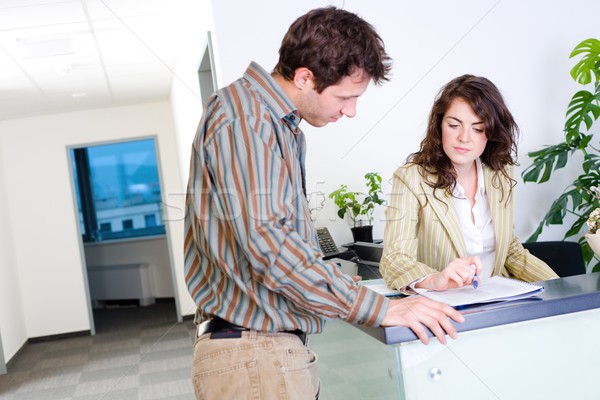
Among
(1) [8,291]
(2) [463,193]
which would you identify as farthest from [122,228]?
(2) [463,193]

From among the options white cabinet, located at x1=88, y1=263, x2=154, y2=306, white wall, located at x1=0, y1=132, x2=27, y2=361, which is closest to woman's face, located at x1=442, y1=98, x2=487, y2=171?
white wall, located at x1=0, y1=132, x2=27, y2=361

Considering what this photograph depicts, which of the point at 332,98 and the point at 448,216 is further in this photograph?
the point at 448,216

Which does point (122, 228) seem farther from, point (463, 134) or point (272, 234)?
point (272, 234)

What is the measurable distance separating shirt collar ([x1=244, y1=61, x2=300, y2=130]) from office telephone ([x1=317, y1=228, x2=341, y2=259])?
66.2 inches

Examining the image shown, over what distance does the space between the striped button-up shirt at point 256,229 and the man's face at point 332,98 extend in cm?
5

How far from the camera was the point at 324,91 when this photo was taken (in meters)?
1.20

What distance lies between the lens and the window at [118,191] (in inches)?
362

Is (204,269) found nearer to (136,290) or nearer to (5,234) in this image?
(5,234)

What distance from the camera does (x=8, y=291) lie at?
6.29 meters

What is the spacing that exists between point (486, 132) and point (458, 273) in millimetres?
642

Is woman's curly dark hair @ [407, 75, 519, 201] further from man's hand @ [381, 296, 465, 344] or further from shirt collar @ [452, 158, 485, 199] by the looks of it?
man's hand @ [381, 296, 465, 344]

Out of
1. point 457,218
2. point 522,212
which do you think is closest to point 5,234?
point 522,212

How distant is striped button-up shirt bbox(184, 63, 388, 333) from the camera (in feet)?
3.44

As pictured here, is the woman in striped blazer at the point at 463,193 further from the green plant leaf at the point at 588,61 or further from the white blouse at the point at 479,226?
the green plant leaf at the point at 588,61
